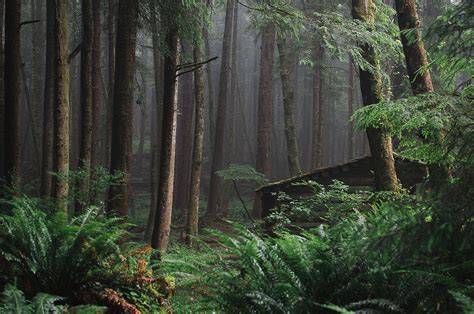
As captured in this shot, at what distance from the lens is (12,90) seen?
932 cm

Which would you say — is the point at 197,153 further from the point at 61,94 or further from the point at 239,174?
the point at 61,94

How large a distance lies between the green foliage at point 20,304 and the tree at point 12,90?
552 centimetres

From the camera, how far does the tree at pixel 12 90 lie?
9.10 metres

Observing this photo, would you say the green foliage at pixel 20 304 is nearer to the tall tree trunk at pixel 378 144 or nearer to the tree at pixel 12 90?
the tree at pixel 12 90

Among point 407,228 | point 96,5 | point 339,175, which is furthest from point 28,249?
point 339,175

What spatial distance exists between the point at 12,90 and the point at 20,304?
22.3 feet

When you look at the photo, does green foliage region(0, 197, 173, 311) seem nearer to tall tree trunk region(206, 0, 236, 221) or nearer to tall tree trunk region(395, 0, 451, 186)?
tall tree trunk region(395, 0, 451, 186)

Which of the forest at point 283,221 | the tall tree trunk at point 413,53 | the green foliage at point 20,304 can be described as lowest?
the green foliage at point 20,304

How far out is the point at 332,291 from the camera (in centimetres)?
421

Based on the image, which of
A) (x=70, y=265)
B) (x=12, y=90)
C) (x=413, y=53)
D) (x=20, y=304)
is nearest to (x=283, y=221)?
(x=413, y=53)

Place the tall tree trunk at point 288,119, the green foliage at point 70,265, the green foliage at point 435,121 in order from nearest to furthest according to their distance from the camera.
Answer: the green foliage at point 435,121
the green foliage at point 70,265
the tall tree trunk at point 288,119

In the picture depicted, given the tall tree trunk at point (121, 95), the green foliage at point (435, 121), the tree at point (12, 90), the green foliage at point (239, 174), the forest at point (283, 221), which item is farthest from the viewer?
the green foliage at point (239, 174)

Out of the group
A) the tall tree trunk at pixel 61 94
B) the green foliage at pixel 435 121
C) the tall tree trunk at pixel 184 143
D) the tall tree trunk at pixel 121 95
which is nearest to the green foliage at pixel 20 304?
the green foliage at pixel 435 121

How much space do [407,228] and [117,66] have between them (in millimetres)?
7024
